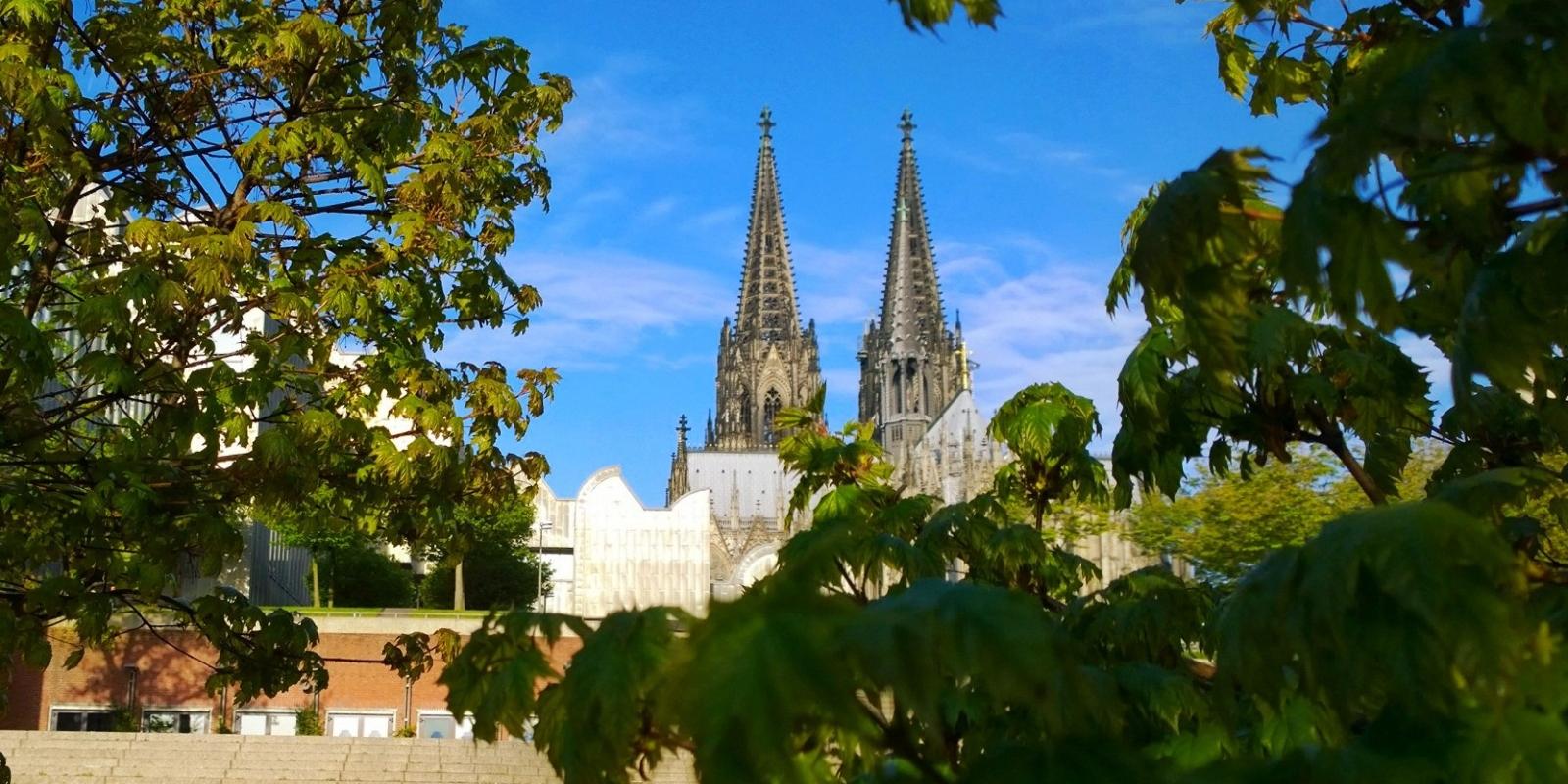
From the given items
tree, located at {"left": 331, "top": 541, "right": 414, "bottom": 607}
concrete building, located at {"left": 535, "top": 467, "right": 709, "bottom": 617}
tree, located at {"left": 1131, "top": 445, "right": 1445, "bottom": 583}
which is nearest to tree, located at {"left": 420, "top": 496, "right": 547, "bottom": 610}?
tree, located at {"left": 331, "top": 541, "right": 414, "bottom": 607}

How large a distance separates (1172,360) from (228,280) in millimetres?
6174

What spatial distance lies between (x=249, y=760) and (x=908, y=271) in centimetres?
9148

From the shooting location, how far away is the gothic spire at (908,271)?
109 m

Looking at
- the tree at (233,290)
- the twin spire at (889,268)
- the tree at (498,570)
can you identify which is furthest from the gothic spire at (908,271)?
the tree at (233,290)

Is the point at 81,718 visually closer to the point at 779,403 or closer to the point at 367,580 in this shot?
the point at 367,580

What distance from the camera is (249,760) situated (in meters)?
24.3

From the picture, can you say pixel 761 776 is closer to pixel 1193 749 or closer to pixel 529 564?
pixel 1193 749

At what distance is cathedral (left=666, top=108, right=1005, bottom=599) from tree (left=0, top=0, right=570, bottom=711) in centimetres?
7495

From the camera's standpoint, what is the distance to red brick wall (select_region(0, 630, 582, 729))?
30984mm

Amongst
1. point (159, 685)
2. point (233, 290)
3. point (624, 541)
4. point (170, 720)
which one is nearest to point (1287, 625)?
point (233, 290)

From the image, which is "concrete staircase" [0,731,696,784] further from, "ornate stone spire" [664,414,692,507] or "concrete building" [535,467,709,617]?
"ornate stone spire" [664,414,692,507]

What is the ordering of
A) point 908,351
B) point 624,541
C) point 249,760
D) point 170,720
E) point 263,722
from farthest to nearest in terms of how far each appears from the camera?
point 908,351, point 624,541, point 263,722, point 170,720, point 249,760

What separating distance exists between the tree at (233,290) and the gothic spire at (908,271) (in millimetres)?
97541

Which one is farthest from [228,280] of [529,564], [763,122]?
[763,122]
